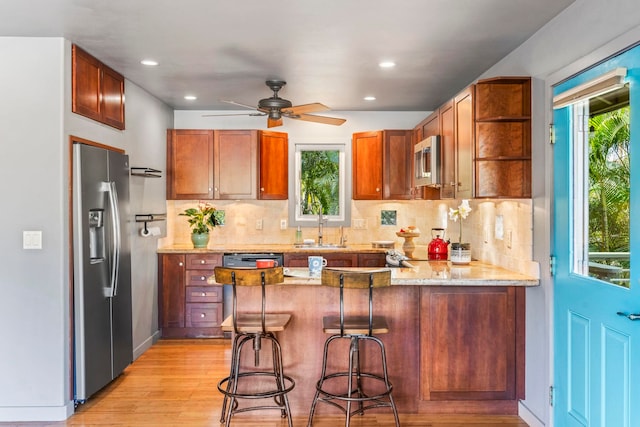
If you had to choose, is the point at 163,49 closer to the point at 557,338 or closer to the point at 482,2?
the point at 482,2

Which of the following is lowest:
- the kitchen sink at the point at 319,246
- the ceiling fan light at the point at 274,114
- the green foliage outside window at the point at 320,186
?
the kitchen sink at the point at 319,246

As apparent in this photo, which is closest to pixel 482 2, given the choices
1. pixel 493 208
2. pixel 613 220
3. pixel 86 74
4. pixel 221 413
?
pixel 613 220

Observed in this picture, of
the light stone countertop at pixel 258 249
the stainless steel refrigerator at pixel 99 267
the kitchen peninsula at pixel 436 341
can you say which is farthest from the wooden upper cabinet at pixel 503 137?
the stainless steel refrigerator at pixel 99 267

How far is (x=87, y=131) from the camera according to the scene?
364 centimetres

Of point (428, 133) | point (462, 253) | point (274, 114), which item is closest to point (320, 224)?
point (428, 133)

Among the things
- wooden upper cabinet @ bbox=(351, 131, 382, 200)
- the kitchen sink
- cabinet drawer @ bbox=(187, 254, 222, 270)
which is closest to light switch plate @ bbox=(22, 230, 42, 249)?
cabinet drawer @ bbox=(187, 254, 222, 270)

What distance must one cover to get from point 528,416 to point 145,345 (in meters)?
3.51

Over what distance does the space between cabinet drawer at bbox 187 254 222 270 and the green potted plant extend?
171mm

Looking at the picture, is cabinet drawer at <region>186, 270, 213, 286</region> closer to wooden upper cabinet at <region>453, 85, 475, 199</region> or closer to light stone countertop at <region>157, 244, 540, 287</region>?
light stone countertop at <region>157, 244, 540, 287</region>

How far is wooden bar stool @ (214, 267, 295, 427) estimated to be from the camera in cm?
284

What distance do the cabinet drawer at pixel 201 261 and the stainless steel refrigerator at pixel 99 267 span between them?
1.22 metres

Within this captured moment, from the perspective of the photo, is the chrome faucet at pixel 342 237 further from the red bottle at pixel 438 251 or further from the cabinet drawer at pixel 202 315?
the cabinet drawer at pixel 202 315

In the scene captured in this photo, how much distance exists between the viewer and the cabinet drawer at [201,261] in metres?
5.38

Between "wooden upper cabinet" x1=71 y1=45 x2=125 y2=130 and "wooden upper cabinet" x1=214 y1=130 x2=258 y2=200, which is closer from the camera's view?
"wooden upper cabinet" x1=71 y1=45 x2=125 y2=130
